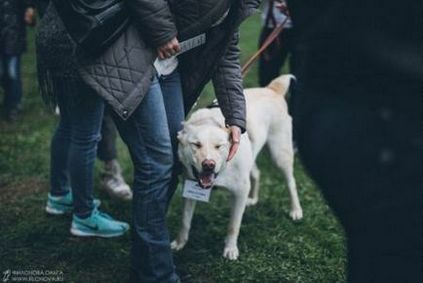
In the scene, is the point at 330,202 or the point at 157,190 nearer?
the point at 330,202

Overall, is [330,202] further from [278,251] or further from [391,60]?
A: [278,251]

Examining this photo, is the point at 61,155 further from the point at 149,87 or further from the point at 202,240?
the point at 149,87

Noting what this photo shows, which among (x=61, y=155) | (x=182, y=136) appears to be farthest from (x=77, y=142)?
(x=182, y=136)

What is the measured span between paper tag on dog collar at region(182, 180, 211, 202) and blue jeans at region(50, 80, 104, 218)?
52 centimetres

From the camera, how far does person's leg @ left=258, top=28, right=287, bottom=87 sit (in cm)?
464

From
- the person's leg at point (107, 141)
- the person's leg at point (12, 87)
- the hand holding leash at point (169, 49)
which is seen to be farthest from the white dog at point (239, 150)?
the person's leg at point (12, 87)

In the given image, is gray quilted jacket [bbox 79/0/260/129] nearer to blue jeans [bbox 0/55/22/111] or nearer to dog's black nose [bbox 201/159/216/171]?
dog's black nose [bbox 201/159/216/171]

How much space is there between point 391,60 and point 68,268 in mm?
2114

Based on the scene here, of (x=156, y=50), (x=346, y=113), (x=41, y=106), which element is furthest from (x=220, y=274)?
(x=41, y=106)

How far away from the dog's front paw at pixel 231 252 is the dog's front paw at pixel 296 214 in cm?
66

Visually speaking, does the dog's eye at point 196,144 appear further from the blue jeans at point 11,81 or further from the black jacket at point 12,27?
the blue jeans at point 11,81

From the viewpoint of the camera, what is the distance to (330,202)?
1738 millimetres

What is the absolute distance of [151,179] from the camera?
2.52 meters

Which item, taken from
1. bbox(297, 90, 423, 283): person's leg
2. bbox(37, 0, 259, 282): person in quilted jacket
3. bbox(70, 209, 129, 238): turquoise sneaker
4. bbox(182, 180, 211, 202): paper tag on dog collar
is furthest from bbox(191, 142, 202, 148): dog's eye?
bbox(297, 90, 423, 283): person's leg
